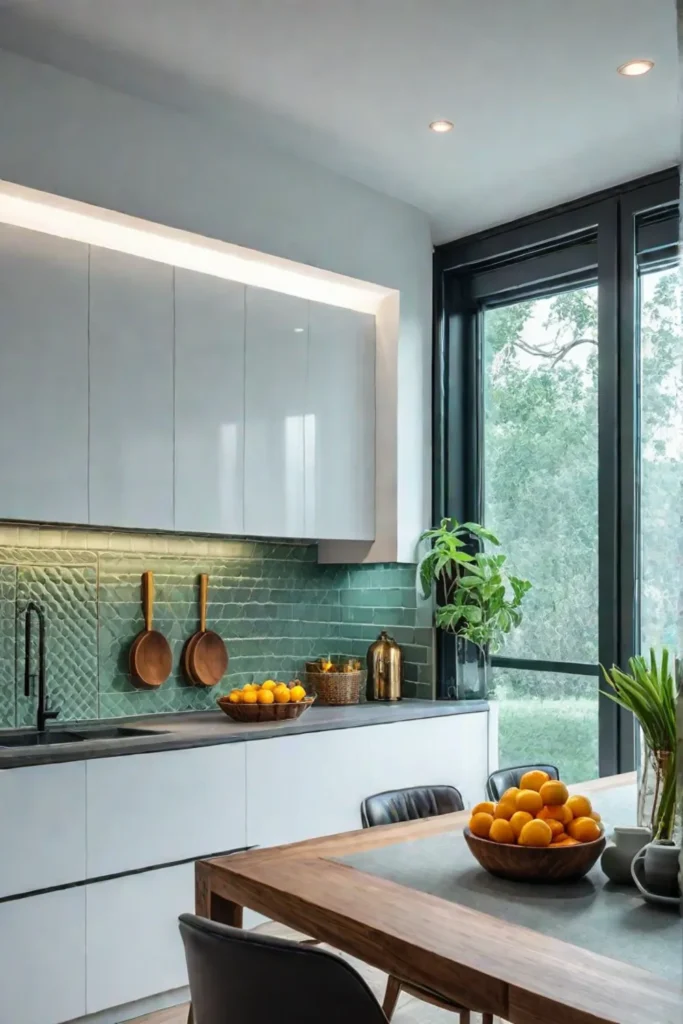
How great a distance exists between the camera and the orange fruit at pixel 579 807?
79.6 inches

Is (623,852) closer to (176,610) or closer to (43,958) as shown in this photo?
(43,958)

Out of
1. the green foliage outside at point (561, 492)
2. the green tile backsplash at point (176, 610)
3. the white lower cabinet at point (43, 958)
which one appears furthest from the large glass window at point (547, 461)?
the white lower cabinet at point (43, 958)

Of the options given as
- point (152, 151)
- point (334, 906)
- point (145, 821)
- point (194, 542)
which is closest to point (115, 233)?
point (152, 151)

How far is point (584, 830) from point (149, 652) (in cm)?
230

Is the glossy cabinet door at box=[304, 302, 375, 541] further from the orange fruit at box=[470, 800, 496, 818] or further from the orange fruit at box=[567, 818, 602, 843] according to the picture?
the orange fruit at box=[567, 818, 602, 843]

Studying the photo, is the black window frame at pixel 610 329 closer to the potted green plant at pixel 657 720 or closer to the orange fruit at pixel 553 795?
the potted green plant at pixel 657 720

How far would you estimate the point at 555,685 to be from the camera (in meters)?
4.23

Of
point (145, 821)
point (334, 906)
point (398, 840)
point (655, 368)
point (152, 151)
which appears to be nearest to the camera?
point (334, 906)

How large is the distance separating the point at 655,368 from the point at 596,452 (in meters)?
0.41

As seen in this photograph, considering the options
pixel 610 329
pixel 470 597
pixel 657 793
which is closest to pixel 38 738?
pixel 470 597

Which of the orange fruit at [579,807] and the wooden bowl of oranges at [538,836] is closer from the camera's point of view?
the wooden bowl of oranges at [538,836]

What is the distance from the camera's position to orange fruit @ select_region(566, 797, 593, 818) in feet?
6.63

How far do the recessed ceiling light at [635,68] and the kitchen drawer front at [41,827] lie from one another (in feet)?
8.71

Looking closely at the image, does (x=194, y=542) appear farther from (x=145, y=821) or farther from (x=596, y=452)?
(x=596, y=452)
